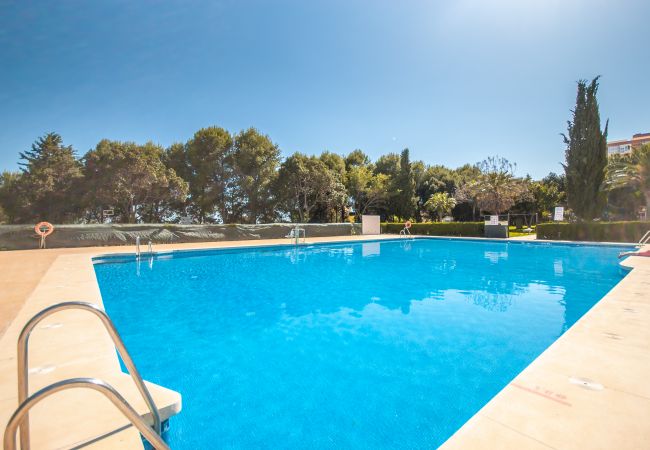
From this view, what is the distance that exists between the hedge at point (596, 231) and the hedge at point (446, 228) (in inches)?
135

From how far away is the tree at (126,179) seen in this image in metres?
24.6

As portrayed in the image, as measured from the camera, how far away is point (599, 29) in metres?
12.7

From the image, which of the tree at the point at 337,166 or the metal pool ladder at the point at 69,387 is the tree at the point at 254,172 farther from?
the metal pool ladder at the point at 69,387

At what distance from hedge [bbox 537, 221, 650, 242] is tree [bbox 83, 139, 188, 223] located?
2635cm

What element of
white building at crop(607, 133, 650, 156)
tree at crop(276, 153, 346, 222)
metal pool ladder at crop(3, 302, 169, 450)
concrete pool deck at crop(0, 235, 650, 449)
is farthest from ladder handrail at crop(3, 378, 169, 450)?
white building at crop(607, 133, 650, 156)

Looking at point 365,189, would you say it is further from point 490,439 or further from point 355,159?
point 490,439

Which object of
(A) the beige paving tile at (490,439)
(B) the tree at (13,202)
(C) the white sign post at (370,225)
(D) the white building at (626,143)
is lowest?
(A) the beige paving tile at (490,439)

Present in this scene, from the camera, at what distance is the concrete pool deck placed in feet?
5.82

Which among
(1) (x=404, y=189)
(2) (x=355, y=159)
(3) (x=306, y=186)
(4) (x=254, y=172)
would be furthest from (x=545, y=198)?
(4) (x=254, y=172)

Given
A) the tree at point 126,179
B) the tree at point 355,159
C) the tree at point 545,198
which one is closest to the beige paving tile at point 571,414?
the tree at point 126,179

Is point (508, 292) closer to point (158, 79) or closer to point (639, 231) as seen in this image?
point (639, 231)

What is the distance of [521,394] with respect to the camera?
226 centimetres

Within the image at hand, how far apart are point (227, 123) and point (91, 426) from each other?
92.2 ft

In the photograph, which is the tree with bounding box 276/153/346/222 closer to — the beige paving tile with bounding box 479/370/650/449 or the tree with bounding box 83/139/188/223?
the tree with bounding box 83/139/188/223
